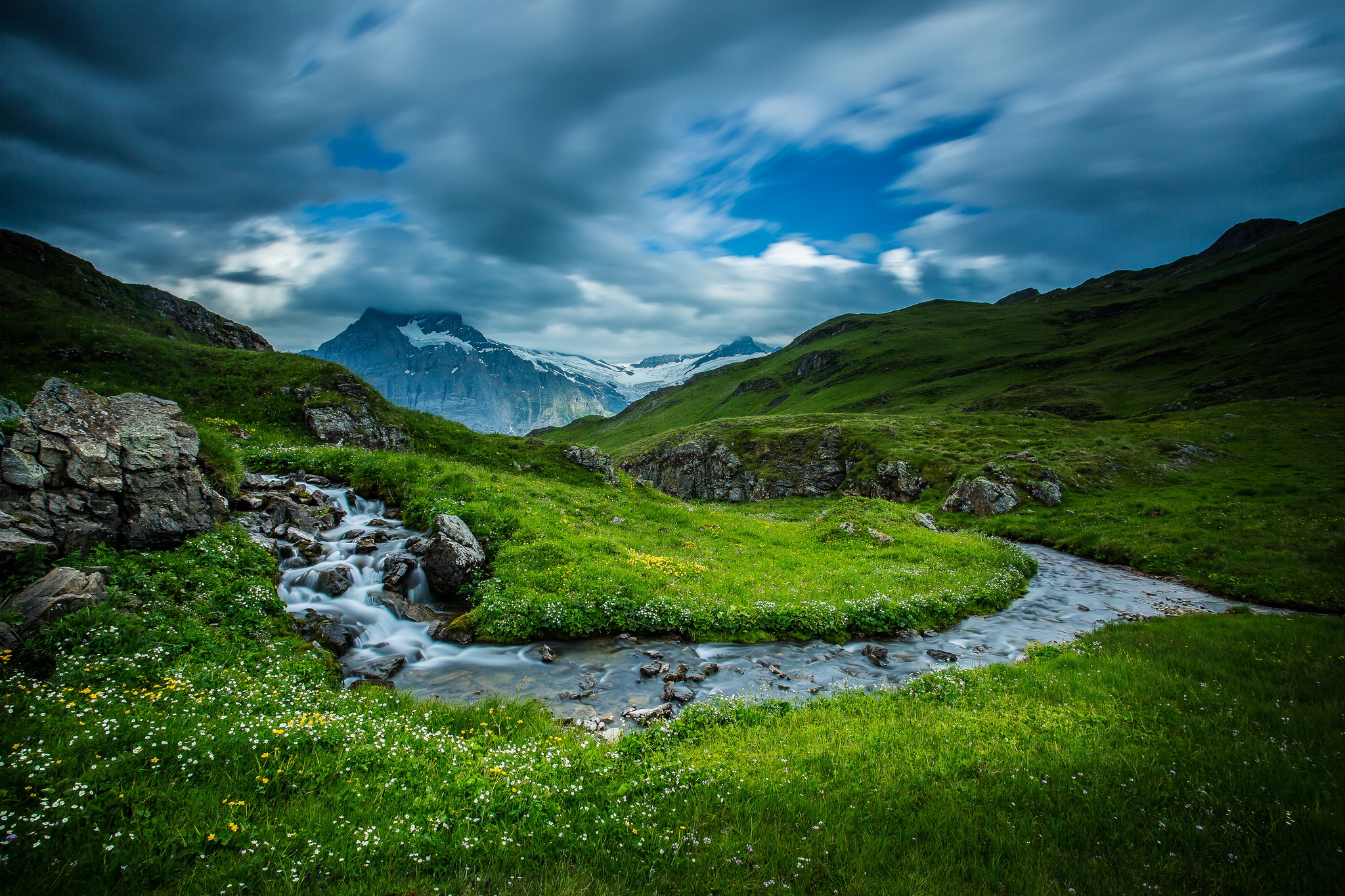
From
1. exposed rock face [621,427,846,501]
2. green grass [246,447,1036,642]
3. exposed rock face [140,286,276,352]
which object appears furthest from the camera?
exposed rock face [621,427,846,501]

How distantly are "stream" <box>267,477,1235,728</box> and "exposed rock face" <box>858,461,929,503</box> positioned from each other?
141 feet

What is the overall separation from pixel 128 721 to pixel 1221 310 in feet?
787

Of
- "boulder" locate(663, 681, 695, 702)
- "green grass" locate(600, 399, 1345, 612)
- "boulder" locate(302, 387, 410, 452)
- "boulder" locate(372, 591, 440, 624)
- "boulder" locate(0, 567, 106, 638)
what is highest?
"boulder" locate(302, 387, 410, 452)

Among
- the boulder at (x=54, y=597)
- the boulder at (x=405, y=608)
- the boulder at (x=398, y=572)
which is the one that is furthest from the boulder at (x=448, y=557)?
the boulder at (x=54, y=597)

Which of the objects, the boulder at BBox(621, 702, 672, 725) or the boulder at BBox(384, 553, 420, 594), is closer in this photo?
the boulder at BBox(621, 702, 672, 725)

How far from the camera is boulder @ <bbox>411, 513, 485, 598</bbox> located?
17.7 metres

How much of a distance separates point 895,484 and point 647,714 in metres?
62.4

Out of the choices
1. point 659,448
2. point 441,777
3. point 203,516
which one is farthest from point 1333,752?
point 659,448

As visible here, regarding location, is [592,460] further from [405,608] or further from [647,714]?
[647,714]

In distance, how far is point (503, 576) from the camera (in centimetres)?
1775

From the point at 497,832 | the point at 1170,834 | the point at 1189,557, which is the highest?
the point at 497,832

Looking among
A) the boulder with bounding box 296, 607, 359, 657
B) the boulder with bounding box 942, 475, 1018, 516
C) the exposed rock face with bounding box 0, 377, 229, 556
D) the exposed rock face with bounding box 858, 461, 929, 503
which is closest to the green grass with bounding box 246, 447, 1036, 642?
the boulder with bounding box 296, 607, 359, 657

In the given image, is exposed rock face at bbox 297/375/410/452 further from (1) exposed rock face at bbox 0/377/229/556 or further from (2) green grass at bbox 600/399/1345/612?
(2) green grass at bbox 600/399/1345/612

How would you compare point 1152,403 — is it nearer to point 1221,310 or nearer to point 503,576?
point 1221,310
